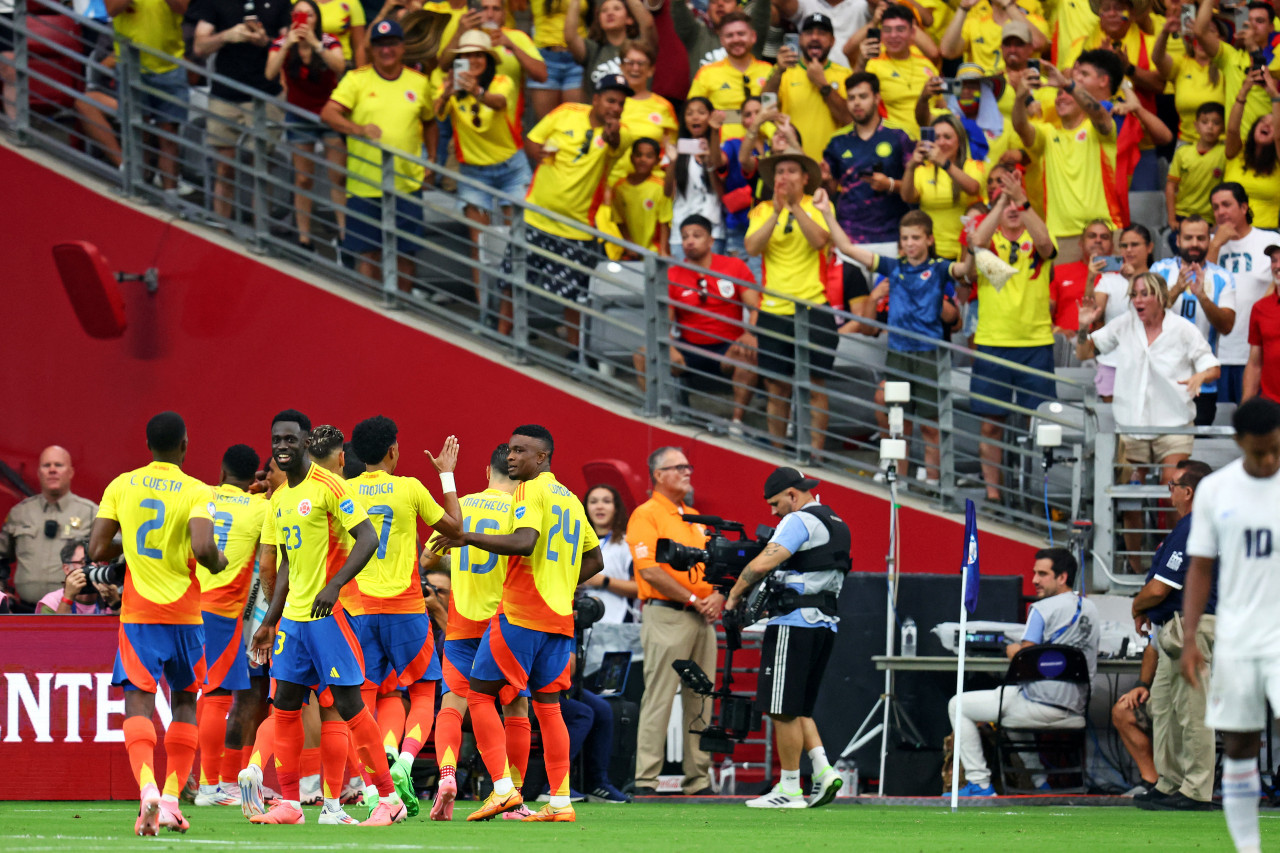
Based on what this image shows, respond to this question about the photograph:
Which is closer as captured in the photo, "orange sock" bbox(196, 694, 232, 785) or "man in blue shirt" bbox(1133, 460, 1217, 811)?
"orange sock" bbox(196, 694, 232, 785)

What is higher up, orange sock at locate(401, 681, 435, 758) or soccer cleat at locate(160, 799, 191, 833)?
orange sock at locate(401, 681, 435, 758)

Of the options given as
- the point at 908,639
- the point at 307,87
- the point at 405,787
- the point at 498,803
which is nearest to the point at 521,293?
the point at 307,87

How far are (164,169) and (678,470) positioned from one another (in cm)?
662

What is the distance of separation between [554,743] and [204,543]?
2.26 meters

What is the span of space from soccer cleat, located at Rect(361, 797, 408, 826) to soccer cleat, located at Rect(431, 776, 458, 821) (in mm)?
238

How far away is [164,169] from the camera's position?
54.2 ft

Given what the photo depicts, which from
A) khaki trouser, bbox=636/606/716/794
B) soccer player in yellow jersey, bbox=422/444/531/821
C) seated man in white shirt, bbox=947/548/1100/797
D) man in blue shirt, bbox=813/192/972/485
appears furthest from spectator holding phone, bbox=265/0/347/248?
seated man in white shirt, bbox=947/548/1100/797

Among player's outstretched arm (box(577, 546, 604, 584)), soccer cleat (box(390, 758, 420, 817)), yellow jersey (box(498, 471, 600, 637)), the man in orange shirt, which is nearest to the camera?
yellow jersey (box(498, 471, 600, 637))

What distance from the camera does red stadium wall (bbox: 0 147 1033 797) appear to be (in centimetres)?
1556

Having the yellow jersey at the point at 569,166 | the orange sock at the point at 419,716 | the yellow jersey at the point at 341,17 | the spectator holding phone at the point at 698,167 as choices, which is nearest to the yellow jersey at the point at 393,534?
the orange sock at the point at 419,716

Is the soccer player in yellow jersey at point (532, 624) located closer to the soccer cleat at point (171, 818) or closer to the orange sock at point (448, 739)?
the orange sock at point (448, 739)

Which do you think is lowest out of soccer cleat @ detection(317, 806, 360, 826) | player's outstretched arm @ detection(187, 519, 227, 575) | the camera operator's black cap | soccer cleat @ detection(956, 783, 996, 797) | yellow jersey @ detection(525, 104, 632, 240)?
soccer cleat @ detection(317, 806, 360, 826)

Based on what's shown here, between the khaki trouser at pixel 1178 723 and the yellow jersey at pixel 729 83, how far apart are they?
7261 mm

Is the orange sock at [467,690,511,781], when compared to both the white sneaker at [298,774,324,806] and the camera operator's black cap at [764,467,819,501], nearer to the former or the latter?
the white sneaker at [298,774,324,806]
